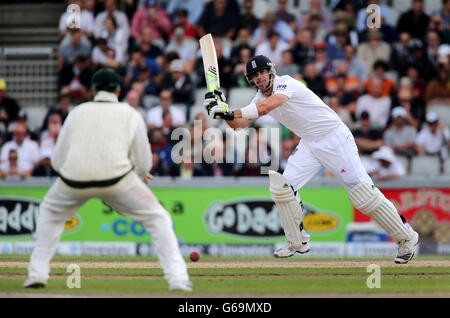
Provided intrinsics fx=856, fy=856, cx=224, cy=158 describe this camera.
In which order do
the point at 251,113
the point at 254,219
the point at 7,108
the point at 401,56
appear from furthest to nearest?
the point at 7,108, the point at 401,56, the point at 254,219, the point at 251,113

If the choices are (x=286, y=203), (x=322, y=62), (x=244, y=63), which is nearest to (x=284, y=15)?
(x=322, y=62)

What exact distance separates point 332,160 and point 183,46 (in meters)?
8.10

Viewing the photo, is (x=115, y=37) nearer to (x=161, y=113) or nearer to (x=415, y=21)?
(x=161, y=113)

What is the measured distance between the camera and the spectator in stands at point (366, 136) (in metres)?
14.4

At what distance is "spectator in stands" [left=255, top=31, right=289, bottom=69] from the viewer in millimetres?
16297

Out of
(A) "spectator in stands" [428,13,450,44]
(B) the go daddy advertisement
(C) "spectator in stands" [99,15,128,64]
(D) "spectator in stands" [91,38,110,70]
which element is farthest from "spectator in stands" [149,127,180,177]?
(A) "spectator in stands" [428,13,450,44]

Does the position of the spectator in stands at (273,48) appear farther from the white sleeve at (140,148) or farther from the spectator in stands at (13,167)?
the white sleeve at (140,148)

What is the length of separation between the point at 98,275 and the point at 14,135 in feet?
23.0

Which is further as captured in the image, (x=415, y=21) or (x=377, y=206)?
(x=415, y=21)

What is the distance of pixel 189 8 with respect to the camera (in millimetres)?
17672

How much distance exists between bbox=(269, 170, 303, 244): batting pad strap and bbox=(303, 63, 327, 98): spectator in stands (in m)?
6.06

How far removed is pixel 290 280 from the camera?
8.57m

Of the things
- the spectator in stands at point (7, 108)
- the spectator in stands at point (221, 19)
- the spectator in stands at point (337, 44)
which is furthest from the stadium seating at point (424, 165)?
the spectator in stands at point (7, 108)

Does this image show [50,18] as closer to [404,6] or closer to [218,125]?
[218,125]
